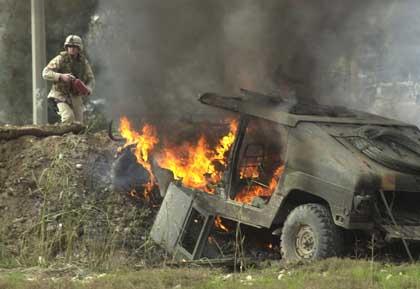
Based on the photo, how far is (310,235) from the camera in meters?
7.16

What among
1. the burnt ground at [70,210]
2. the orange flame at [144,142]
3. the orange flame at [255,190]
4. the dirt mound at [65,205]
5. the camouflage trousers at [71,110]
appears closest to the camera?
the burnt ground at [70,210]

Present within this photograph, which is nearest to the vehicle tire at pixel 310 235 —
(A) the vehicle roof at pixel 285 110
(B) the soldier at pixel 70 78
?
(A) the vehicle roof at pixel 285 110

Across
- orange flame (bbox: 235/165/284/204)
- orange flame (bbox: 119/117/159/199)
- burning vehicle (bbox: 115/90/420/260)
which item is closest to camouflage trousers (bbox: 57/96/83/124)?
orange flame (bbox: 119/117/159/199)

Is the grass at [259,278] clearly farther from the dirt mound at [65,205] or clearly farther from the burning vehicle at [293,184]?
the dirt mound at [65,205]

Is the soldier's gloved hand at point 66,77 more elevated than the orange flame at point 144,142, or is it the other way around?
the soldier's gloved hand at point 66,77

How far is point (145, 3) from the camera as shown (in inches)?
414

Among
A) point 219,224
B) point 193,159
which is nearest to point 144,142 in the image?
point 193,159

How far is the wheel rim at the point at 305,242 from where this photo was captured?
7125 millimetres

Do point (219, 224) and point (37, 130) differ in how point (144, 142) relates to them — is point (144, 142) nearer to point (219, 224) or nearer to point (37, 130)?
point (219, 224)

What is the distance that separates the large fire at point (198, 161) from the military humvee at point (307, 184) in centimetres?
10

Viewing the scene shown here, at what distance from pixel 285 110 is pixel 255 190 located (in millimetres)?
974

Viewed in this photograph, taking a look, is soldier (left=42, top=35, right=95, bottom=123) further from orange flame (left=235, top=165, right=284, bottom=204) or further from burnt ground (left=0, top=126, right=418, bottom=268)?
orange flame (left=235, top=165, right=284, bottom=204)

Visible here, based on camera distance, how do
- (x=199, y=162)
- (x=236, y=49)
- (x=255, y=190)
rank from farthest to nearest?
(x=236, y=49)
(x=199, y=162)
(x=255, y=190)

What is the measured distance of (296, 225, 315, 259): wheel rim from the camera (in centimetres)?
712
